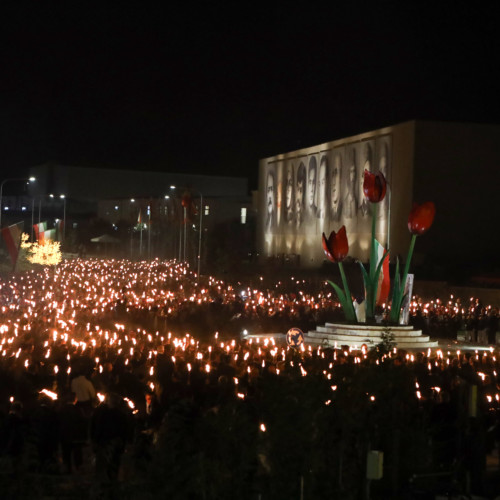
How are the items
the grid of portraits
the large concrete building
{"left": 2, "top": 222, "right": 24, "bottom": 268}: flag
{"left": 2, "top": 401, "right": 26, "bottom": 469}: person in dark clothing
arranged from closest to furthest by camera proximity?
{"left": 2, "top": 401, "right": 26, "bottom": 469}: person in dark clothing
{"left": 2, "top": 222, "right": 24, "bottom": 268}: flag
the large concrete building
the grid of portraits

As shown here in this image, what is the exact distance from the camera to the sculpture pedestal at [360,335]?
27.7 meters

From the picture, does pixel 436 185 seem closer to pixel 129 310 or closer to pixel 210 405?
pixel 129 310

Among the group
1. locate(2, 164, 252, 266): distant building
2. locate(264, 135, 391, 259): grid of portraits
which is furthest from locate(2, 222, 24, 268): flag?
locate(2, 164, 252, 266): distant building

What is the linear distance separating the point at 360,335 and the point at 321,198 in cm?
3659

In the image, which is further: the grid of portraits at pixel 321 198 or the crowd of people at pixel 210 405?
the grid of portraits at pixel 321 198

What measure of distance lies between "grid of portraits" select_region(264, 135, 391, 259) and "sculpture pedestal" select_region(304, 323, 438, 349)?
84.7ft

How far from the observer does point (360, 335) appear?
28453 mm

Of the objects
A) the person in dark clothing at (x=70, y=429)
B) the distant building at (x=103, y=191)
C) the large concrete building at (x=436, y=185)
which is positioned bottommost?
the person in dark clothing at (x=70, y=429)

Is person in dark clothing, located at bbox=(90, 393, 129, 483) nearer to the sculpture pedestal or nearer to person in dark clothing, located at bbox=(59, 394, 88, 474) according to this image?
person in dark clothing, located at bbox=(59, 394, 88, 474)

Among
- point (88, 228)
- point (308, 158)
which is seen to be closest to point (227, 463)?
point (308, 158)

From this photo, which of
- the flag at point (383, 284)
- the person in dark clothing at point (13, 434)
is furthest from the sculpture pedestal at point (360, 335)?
the person in dark clothing at point (13, 434)

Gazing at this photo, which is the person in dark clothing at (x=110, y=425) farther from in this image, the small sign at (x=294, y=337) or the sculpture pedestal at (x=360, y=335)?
the sculpture pedestal at (x=360, y=335)

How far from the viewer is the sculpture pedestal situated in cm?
2770

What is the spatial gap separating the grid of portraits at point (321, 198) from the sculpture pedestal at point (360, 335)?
2582cm
